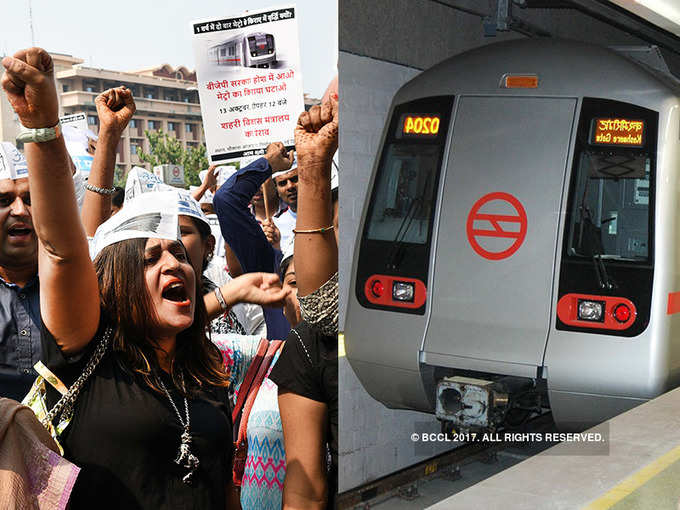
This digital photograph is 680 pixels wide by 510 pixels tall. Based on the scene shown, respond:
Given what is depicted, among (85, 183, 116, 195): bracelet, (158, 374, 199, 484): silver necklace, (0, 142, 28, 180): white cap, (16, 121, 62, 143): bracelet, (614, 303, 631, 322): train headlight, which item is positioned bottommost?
(614, 303, 631, 322): train headlight

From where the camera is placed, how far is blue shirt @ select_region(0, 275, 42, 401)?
237cm

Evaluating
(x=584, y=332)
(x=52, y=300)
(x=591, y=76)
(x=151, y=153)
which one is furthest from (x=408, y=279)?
(x=52, y=300)

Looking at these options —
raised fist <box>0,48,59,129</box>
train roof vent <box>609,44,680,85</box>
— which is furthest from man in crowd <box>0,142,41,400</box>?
train roof vent <box>609,44,680,85</box>

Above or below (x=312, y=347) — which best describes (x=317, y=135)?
above

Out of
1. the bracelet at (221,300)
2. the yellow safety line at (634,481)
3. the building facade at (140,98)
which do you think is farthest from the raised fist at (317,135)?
the yellow safety line at (634,481)

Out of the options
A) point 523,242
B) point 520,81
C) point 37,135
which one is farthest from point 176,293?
point 520,81

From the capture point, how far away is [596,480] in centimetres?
309

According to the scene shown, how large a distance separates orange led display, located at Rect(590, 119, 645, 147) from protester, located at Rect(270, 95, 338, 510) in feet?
10.4

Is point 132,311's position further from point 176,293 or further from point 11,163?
point 11,163

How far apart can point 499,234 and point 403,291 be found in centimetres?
76

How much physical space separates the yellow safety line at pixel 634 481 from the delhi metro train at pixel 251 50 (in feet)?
6.00

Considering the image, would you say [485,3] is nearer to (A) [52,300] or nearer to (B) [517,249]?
(B) [517,249]

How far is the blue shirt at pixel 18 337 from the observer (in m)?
2.37

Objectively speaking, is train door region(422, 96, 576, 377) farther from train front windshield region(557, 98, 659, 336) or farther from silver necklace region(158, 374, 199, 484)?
silver necklace region(158, 374, 199, 484)
